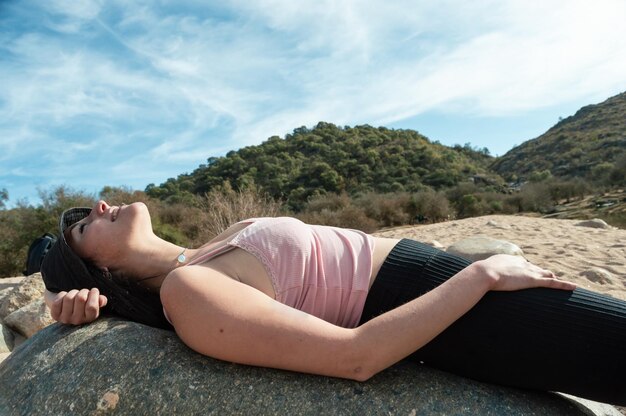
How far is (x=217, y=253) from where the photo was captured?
1831mm

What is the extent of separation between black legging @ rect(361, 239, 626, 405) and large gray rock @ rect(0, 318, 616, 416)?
0.32 ft

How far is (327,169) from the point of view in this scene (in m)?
36.2

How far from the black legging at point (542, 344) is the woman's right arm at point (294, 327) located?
11 cm

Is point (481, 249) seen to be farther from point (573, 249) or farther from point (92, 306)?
point (92, 306)

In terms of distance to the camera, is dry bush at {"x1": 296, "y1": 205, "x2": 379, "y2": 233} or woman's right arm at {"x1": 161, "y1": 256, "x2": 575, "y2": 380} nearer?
woman's right arm at {"x1": 161, "y1": 256, "x2": 575, "y2": 380}

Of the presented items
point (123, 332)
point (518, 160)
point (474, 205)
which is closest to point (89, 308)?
point (123, 332)

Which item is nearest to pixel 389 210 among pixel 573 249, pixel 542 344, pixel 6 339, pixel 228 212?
pixel 228 212

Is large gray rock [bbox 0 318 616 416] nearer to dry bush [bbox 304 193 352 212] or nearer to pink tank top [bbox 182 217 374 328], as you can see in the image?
pink tank top [bbox 182 217 374 328]

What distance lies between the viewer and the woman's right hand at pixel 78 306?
188cm

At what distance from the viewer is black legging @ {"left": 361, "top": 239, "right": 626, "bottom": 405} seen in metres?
1.56

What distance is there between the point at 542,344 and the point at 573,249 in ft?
23.0

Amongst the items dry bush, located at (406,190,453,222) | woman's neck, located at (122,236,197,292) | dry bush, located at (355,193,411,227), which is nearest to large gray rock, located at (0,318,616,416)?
woman's neck, located at (122,236,197,292)

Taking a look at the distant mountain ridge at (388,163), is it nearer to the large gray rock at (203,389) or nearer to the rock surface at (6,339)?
the rock surface at (6,339)

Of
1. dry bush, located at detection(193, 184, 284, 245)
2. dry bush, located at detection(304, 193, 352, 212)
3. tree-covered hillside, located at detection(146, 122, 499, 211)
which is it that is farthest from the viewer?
tree-covered hillside, located at detection(146, 122, 499, 211)
